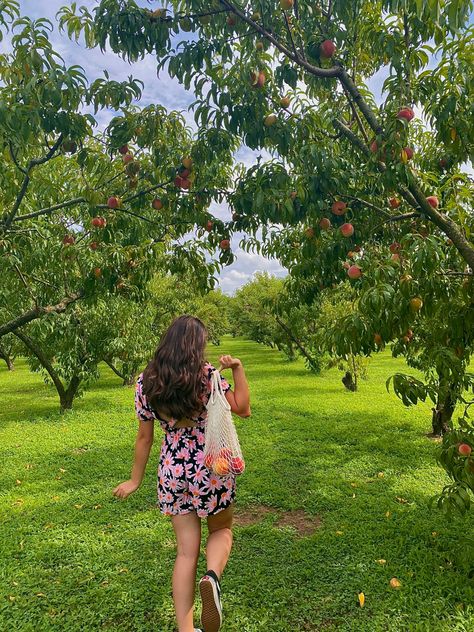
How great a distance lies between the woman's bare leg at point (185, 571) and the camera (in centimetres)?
222

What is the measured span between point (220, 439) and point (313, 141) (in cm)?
199

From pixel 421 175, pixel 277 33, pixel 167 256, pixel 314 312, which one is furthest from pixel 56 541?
pixel 314 312

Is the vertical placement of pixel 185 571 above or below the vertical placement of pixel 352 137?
below

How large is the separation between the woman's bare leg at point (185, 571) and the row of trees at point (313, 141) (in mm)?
1287

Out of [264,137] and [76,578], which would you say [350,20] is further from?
[76,578]

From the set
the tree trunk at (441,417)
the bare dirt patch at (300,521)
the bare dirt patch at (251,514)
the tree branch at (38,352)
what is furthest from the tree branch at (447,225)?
the tree branch at (38,352)

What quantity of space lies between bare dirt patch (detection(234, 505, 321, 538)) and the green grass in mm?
75

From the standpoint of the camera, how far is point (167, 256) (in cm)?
473

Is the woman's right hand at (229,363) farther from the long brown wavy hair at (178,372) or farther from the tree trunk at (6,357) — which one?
the tree trunk at (6,357)

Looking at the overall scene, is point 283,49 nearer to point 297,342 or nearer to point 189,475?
point 189,475

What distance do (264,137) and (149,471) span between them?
4.42 m

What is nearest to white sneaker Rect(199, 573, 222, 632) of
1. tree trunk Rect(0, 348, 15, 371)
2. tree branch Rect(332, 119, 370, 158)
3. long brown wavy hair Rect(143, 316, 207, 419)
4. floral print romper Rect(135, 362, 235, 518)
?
floral print romper Rect(135, 362, 235, 518)

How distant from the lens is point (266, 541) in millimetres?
3783

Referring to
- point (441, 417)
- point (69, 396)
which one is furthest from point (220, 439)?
point (69, 396)
